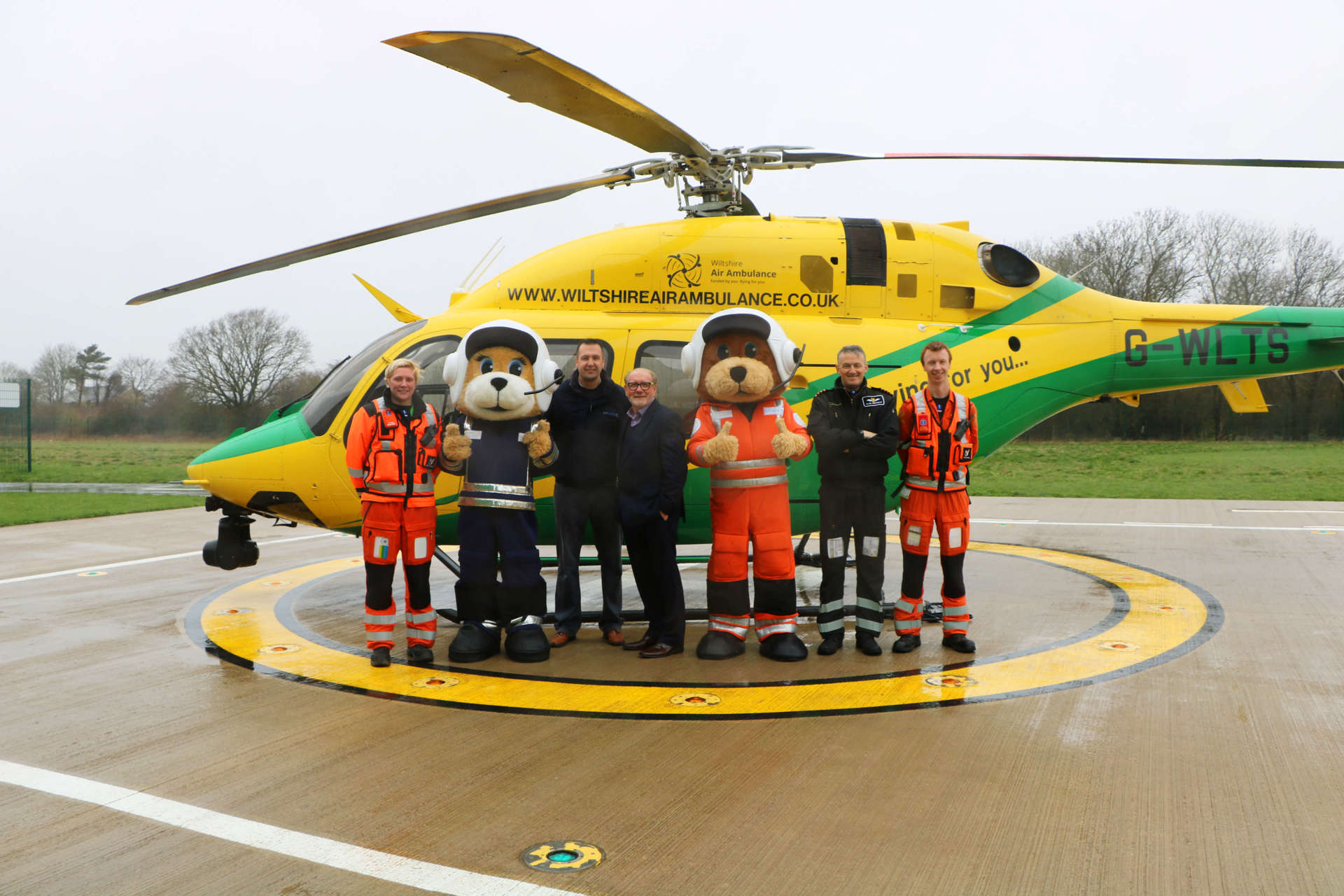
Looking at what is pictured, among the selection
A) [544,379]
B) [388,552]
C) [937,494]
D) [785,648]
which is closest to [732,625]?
[785,648]


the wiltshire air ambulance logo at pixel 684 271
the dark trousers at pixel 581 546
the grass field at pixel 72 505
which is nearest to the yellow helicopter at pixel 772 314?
the wiltshire air ambulance logo at pixel 684 271

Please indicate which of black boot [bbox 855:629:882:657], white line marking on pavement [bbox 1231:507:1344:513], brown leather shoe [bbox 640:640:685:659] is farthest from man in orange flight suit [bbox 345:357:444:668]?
white line marking on pavement [bbox 1231:507:1344:513]

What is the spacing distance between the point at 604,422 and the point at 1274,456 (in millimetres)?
26071

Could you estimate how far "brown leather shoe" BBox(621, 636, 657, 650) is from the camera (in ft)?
17.9

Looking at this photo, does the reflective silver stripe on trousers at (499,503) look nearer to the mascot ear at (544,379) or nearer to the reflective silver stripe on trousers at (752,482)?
the mascot ear at (544,379)

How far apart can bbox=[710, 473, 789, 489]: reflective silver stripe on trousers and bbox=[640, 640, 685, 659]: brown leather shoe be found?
3.42 feet

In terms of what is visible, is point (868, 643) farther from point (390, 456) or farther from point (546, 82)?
point (546, 82)

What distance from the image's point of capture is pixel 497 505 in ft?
17.0

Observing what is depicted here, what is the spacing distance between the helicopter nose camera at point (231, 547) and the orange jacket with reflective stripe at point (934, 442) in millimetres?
4754

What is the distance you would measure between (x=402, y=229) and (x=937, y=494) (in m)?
3.94

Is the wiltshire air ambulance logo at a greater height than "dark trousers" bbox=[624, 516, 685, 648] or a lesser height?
greater

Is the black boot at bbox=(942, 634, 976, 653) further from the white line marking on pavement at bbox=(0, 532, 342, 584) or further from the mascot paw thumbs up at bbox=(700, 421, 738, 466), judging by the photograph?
the white line marking on pavement at bbox=(0, 532, 342, 584)

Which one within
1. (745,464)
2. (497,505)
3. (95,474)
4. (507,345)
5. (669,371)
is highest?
(507,345)

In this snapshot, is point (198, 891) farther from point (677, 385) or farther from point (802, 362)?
point (802, 362)
